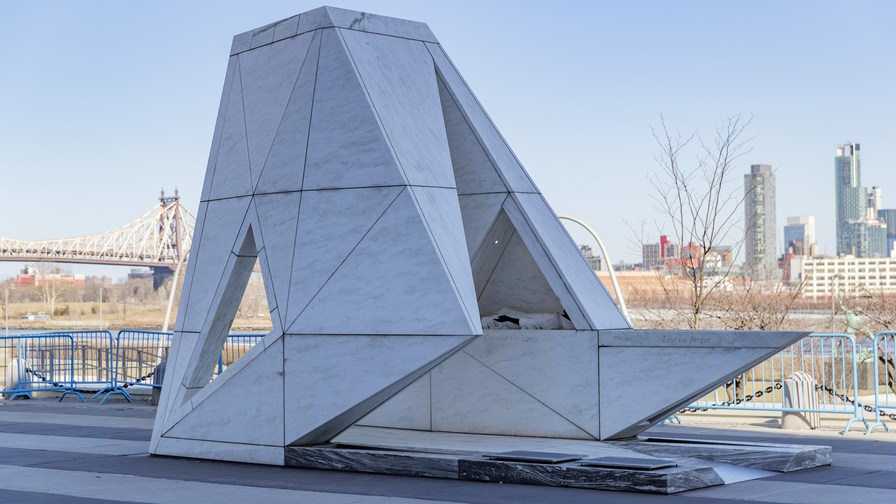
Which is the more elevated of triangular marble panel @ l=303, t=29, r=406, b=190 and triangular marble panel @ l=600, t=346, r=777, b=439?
triangular marble panel @ l=303, t=29, r=406, b=190

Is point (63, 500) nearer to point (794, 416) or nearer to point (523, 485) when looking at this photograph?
point (523, 485)

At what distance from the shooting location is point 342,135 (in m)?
11.5

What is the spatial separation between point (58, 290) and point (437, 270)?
139m

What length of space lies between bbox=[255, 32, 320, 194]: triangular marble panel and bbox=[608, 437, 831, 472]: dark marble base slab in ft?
13.9

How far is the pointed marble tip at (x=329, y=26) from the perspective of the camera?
11945 millimetres

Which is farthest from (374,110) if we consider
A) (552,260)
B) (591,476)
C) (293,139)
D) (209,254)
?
(591,476)

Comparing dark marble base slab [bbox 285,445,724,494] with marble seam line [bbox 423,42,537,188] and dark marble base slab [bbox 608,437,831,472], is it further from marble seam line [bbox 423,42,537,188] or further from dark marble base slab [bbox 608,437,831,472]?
marble seam line [bbox 423,42,537,188]

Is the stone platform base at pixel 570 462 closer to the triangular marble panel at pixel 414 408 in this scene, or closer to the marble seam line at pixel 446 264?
the triangular marble panel at pixel 414 408

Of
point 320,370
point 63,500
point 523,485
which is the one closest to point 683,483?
point 523,485

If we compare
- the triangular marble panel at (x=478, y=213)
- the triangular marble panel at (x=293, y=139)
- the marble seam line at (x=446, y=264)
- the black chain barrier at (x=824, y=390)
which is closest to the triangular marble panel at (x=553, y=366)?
the triangular marble panel at (x=478, y=213)

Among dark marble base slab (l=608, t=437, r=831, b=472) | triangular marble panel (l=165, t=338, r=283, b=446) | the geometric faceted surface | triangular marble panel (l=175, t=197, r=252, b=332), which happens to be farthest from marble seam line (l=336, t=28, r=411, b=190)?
dark marble base slab (l=608, t=437, r=831, b=472)

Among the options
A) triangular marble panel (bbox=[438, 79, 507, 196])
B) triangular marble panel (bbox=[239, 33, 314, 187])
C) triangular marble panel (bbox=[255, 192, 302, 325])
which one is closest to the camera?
triangular marble panel (bbox=[255, 192, 302, 325])

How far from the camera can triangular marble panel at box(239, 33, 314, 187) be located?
12.1 meters

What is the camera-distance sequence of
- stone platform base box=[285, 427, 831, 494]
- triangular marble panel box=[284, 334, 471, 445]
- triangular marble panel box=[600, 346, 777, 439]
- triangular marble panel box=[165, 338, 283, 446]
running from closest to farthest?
stone platform base box=[285, 427, 831, 494] → triangular marble panel box=[284, 334, 471, 445] → triangular marble panel box=[600, 346, 777, 439] → triangular marble panel box=[165, 338, 283, 446]
